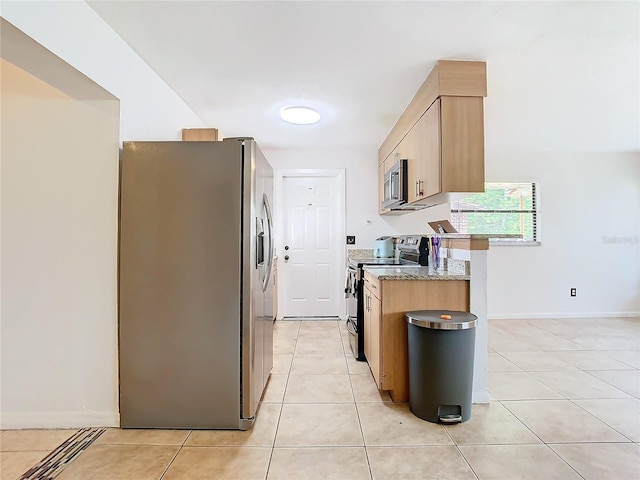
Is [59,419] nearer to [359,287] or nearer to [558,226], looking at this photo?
[359,287]

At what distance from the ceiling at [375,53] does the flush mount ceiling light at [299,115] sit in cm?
9

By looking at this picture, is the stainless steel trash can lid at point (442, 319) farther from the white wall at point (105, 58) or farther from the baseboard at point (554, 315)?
the baseboard at point (554, 315)

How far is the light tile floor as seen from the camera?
163cm

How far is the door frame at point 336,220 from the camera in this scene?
4.66m

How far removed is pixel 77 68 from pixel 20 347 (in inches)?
63.0

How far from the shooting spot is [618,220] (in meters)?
A: 4.78

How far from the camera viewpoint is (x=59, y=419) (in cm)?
202

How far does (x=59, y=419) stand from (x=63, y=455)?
349 millimetres

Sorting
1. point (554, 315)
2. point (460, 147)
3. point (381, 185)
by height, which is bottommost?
point (554, 315)

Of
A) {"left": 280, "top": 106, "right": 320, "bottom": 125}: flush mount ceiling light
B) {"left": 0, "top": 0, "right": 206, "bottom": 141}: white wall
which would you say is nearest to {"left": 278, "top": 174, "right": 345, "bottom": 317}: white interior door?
{"left": 280, "top": 106, "right": 320, "bottom": 125}: flush mount ceiling light

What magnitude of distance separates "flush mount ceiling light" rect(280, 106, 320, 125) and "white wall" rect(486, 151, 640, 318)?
2.73 metres

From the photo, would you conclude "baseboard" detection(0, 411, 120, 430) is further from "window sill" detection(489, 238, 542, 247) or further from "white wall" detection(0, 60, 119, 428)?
"window sill" detection(489, 238, 542, 247)

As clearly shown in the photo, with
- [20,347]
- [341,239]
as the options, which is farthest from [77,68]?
[341,239]

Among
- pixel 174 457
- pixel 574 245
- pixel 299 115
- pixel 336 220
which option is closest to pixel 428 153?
pixel 299 115
